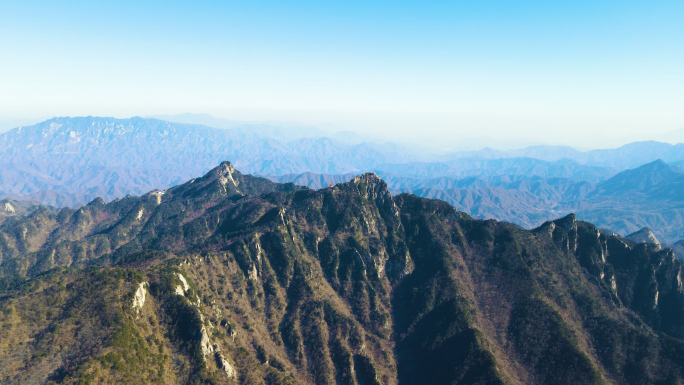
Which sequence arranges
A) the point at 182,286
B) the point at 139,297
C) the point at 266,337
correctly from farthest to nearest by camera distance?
the point at 266,337 < the point at 182,286 < the point at 139,297

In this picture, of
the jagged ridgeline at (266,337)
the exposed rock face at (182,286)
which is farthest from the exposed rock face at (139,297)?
the exposed rock face at (182,286)

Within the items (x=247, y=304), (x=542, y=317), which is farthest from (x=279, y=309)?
(x=542, y=317)

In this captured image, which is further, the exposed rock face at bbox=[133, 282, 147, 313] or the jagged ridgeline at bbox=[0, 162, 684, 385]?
the exposed rock face at bbox=[133, 282, 147, 313]

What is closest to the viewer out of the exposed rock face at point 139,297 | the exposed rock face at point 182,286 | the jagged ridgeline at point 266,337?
the jagged ridgeline at point 266,337

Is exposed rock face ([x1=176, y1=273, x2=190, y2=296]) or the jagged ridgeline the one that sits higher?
exposed rock face ([x1=176, y1=273, x2=190, y2=296])

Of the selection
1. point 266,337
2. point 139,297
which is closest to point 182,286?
point 139,297

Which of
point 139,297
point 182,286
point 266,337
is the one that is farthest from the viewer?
point 266,337

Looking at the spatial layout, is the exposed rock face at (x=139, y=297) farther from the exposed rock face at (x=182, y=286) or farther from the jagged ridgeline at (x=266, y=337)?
the exposed rock face at (x=182, y=286)

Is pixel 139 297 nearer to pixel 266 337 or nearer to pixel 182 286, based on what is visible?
pixel 182 286

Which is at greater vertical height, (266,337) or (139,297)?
(139,297)

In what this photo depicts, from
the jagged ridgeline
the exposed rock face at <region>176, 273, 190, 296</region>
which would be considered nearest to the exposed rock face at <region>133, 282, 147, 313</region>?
the jagged ridgeline

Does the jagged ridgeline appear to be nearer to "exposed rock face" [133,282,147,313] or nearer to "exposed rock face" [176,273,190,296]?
"exposed rock face" [133,282,147,313]

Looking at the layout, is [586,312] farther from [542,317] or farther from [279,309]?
[279,309]
